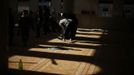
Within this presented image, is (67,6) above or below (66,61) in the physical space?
above

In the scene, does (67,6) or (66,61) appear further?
(67,6)

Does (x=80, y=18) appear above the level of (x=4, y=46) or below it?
below

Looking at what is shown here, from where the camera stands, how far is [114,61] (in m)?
14.2

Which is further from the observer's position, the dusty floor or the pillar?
the pillar

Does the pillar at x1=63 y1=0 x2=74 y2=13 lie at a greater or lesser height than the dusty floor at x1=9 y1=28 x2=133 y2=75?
greater

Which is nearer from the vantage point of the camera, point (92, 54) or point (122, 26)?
point (92, 54)

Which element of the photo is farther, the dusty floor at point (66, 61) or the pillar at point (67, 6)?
the pillar at point (67, 6)

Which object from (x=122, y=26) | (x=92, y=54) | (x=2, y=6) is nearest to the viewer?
(x=2, y=6)

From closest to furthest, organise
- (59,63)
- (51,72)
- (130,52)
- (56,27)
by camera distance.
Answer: (51,72), (59,63), (130,52), (56,27)

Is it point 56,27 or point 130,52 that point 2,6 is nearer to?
point 130,52

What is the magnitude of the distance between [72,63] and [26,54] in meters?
2.54

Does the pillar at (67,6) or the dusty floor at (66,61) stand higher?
the pillar at (67,6)

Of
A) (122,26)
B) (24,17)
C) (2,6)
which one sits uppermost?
(2,6)

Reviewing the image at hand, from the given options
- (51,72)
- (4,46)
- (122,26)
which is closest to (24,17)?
(51,72)
